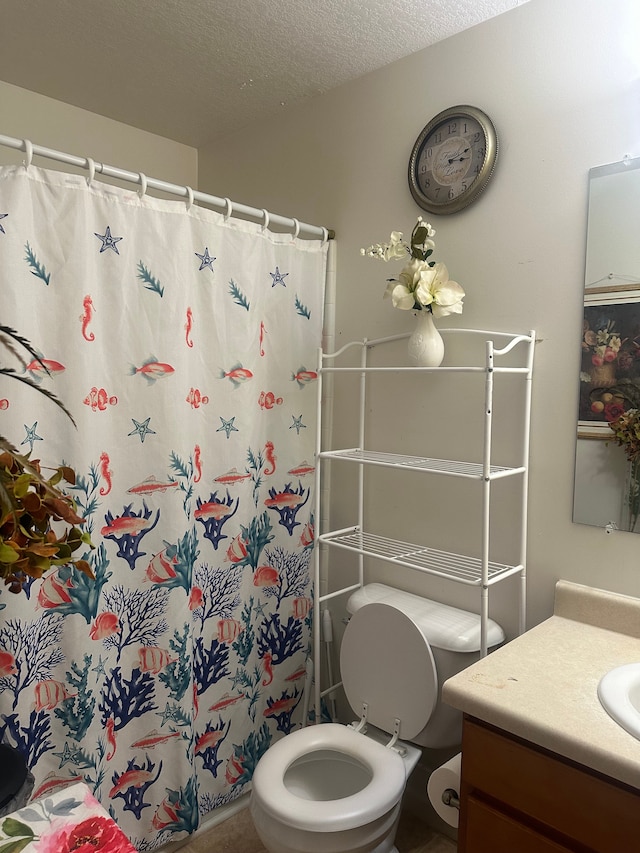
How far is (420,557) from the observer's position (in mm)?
1834

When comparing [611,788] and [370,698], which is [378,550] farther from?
[611,788]

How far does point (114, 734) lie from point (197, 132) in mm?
2164

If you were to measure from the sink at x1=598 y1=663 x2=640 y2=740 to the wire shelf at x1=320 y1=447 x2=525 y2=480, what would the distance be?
49cm

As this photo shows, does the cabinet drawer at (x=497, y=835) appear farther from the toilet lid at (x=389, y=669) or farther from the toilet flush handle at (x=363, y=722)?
the toilet flush handle at (x=363, y=722)

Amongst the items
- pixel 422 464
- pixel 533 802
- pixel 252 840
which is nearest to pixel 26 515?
pixel 533 802

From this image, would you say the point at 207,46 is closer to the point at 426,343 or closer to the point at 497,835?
the point at 426,343

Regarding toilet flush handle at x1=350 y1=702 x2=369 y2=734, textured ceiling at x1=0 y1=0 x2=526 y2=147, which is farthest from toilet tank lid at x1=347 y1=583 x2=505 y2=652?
textured ceiling at x1=0 y1=0 x2=526 y2=147

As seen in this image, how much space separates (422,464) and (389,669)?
57 centimetres

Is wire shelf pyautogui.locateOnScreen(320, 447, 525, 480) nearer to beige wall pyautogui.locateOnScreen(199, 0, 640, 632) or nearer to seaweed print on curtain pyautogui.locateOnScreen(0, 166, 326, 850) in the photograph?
beige wall pyautogui.locateOnScreen(199, 0, 640, 632)

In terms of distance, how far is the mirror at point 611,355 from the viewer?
4.68 ft

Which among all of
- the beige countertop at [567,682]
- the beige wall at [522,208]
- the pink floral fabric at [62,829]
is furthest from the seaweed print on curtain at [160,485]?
the beige countertop at [567,682]

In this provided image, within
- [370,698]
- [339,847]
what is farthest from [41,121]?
[339,847]

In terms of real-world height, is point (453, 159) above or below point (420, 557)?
above

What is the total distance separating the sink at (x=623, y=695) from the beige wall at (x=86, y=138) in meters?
2.27
